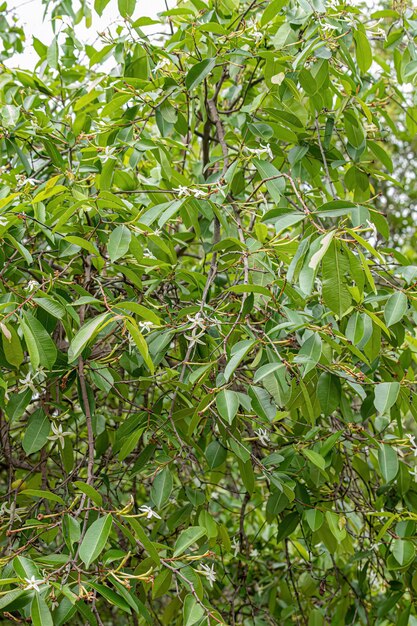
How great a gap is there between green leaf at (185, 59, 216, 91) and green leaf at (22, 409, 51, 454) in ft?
2.31

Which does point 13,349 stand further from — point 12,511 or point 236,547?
point 236,547

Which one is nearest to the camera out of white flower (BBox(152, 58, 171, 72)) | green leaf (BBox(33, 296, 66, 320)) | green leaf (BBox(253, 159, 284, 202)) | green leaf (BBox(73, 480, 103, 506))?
green leaf (BBox(73, 480, 103, 506))

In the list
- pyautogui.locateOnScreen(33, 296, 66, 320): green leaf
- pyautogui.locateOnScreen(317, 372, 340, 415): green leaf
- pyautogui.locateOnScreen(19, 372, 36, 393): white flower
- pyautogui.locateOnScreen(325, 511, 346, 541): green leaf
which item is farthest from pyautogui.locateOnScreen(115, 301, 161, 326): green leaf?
pyautogui.locateOnScreen(325, 511, 346, 541): green leaf

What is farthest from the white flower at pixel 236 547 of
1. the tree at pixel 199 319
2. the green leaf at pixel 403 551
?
the green leaf at pixel 403 551

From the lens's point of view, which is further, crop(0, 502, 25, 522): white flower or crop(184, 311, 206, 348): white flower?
crop(0, 502, 25, 522): white flower

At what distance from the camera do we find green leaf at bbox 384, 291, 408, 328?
1.22 m

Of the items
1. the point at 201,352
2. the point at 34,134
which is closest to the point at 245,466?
the point at 201,352

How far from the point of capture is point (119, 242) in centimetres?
129

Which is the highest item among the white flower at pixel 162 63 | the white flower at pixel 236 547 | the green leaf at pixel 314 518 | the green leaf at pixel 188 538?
the white flower at pixel 162 63

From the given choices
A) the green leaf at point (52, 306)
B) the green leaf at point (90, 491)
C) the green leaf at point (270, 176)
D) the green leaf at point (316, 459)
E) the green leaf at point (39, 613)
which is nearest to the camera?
the green leaf at point (39, 613)

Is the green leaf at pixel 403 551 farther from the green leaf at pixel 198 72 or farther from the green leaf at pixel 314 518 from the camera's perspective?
the green leaf at pixel 198 72

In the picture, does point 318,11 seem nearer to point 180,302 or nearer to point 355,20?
point 355,20

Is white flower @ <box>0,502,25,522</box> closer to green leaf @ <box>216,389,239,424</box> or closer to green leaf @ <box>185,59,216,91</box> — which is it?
green leaf @ <box>216,389,239,424</box>

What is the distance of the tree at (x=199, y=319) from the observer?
1.14m
